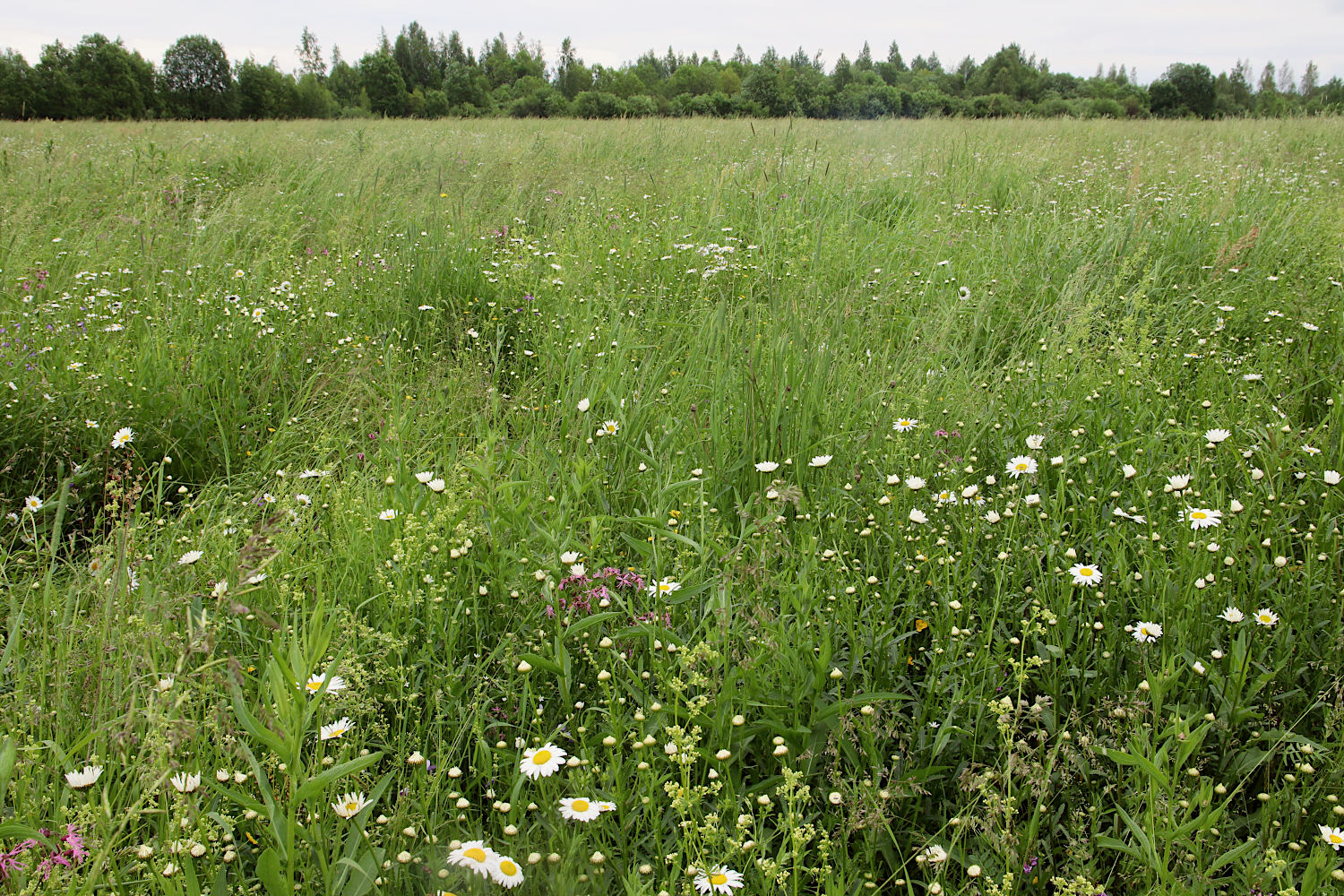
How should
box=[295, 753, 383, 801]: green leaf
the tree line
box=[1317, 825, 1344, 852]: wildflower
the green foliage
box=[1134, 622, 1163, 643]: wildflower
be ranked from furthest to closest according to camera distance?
the green foliage
the tree line
box=[1134, 622, 1163, 643]: wildflower
box=[1317, 825, 1344, 852]: wildflower
box=[295, 753, 383, 801]: green leaf

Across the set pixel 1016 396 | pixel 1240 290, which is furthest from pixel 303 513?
pixel 1240 290

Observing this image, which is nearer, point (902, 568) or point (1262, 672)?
point (1262, 672)

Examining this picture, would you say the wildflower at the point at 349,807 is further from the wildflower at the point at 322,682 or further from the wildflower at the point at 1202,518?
the wildflower at the point at 1202,518

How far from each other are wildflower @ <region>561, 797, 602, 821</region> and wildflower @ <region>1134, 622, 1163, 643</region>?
122 cm

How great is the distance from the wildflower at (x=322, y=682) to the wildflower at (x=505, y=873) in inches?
15.2

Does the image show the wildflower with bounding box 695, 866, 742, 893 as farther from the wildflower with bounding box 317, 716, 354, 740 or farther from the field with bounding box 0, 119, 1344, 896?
the wildflower with bounding box 317, 716, 354, 740

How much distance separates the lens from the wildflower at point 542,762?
4.28ft

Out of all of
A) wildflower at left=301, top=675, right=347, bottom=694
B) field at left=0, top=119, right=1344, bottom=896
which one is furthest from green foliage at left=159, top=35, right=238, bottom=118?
wildflower at left=301, top=675, right=347, bottom=694

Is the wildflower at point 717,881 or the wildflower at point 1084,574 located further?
the wildflower at point 1084,574

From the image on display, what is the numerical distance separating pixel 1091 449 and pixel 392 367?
9.26 feet

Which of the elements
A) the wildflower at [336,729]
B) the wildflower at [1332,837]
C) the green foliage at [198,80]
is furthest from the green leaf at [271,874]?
the green foliage at [198,80]

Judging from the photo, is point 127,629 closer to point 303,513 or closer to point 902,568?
point 303,513

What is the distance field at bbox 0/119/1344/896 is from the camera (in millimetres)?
1262

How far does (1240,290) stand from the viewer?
377cm
